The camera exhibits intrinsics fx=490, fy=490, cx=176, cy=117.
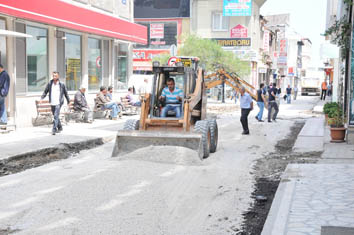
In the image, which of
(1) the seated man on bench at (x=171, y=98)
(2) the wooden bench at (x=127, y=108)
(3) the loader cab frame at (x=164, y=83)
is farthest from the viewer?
(2) the wooden bench at (x=127, y=108)

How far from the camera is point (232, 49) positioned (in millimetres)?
43688

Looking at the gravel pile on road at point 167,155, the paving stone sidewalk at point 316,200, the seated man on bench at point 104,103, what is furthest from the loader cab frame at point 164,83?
the seated man on bench at point 104,103

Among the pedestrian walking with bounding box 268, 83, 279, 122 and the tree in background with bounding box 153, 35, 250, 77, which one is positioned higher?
the tree in background with bounding box 153, 35, 250, 77

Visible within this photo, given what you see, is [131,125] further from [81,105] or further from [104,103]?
[104,103]

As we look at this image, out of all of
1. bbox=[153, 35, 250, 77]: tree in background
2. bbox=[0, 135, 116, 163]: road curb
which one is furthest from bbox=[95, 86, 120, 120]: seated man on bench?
bbox=[153, 35, 250, 77]: tree in background

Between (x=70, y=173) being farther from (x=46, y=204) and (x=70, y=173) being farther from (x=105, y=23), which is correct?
(x=105, y=23)

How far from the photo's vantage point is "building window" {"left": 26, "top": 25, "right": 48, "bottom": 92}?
54.3 ft

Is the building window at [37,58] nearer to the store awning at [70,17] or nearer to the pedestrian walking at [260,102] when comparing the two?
the store awning at [70,17]

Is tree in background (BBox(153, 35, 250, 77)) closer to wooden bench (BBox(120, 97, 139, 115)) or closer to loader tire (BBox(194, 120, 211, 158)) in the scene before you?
wooden bench (BBox(120, 97, 139, 115))

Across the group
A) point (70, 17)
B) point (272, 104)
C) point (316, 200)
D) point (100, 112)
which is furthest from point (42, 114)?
point (316, 200)

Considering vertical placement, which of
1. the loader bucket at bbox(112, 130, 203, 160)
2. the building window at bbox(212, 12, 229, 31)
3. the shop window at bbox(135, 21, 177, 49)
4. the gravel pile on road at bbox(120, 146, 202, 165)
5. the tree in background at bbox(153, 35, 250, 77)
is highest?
the building window at bbox(212, 12, 229, 31)

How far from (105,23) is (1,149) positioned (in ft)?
34.2

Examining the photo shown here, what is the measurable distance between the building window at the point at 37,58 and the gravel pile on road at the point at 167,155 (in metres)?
8.22

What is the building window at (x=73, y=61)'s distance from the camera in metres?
19.2
